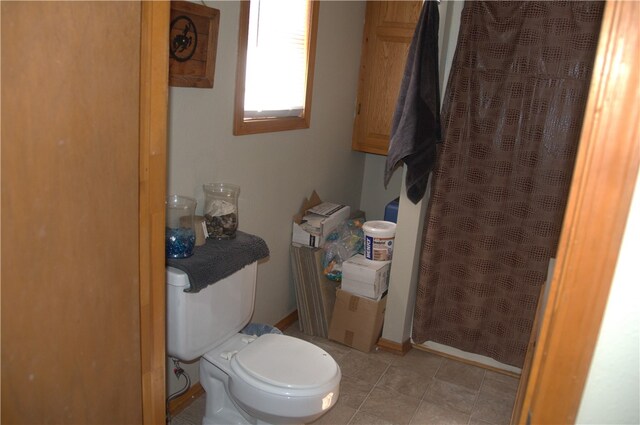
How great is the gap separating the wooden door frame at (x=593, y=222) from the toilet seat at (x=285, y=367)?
3.92ft

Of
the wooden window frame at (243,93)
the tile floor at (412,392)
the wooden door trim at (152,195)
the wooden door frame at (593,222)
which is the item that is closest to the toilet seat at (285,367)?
the tile floor at (412,392)

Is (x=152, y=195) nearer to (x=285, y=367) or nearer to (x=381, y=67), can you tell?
(x=285, y=367)

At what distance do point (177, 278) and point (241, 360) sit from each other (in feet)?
1.38

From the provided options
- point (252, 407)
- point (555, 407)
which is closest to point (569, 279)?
point (555, 407)

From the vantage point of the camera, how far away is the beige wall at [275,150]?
7.22 feet

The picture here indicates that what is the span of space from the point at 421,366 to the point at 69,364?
91.3 inches

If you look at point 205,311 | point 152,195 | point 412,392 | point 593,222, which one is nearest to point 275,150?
point 205,311

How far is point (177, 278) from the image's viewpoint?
6.18 ft

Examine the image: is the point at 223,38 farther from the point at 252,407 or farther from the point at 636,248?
the point at 636,248

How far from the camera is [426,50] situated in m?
2.48

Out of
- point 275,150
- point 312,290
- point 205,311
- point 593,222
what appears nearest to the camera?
point 593,222

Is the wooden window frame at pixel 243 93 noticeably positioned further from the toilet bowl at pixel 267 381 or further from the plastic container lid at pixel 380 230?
the toilet bowl at pixel 267 381

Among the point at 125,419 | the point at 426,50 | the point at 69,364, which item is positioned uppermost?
the point at 426,50

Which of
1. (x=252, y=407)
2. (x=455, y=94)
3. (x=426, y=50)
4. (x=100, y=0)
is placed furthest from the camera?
(x=455, y=94)
